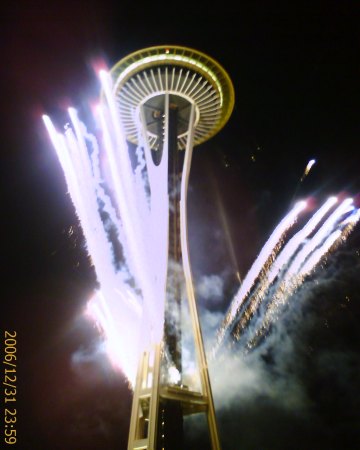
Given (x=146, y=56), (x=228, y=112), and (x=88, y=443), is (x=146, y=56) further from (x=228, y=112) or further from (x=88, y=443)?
(x=88, y=443)

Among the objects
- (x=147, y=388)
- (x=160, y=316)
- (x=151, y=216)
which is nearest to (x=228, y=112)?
(x=151, y=216)

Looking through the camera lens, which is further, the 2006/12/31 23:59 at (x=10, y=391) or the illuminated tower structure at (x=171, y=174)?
the 2006/12/31 23:59 at (x=10, y=391)

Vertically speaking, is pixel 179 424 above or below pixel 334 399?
below

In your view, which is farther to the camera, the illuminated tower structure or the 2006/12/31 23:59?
the 2006/12/31 23:59

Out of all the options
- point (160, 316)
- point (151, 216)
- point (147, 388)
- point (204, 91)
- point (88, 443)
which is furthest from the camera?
point (88, 443)

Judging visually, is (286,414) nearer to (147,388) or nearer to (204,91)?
(147,388)

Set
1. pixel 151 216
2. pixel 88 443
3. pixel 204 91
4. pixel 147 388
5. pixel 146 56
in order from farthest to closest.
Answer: pixel 88 443 < pixel 204 91 < pixel 146 56 < pixel 151 216 < pixel 147 388

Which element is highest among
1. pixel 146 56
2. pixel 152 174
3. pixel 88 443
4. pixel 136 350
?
pixel 146 56

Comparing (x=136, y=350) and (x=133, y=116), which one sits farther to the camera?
(x=133, y=116)
